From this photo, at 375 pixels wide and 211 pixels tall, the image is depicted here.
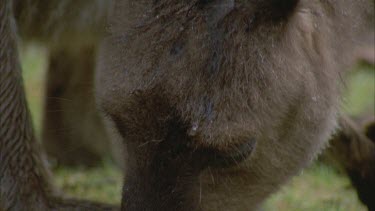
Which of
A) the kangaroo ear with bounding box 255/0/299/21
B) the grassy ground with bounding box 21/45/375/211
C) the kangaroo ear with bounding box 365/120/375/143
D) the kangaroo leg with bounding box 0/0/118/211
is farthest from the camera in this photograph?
the grassy ground with bounding box 21/45/375/211

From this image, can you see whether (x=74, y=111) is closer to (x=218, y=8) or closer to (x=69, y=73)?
(x=69, y=73)

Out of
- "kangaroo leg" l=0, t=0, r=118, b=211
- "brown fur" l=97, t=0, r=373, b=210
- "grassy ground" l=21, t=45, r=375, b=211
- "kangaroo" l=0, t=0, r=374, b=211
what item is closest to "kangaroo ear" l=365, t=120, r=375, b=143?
"grassy ground" l=21, t=45, r=375, b=211

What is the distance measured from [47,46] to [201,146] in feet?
7.15

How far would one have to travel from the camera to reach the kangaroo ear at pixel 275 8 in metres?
2.94

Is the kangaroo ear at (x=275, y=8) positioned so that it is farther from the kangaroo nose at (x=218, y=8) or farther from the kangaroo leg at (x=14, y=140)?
the kangaroo leg at (x=14, y=140)

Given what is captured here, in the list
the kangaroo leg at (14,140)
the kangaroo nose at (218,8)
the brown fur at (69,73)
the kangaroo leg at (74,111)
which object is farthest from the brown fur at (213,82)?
the kangaroo leg at (74,111)

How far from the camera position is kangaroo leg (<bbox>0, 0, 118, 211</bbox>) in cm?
399

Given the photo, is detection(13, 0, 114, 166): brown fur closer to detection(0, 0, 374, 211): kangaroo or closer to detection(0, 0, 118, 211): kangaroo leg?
detection(0, 0, 118, 211): kangaroo leg

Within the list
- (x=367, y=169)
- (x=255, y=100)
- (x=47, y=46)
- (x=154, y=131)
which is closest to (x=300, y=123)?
(x=255, y=100)

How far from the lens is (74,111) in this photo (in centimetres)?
529

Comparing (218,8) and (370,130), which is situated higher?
(218,8)

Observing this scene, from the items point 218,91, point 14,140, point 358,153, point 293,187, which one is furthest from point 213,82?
point 293,187

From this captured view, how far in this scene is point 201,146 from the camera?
3.02 m

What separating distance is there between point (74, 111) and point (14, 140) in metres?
1.27
